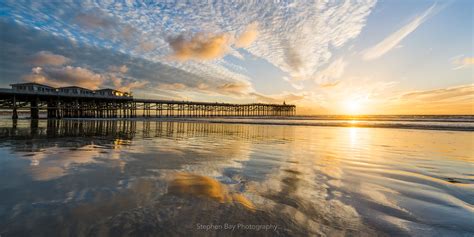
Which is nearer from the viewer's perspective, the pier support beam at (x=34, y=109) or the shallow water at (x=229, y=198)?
the shallow water at (x=229, y=198)

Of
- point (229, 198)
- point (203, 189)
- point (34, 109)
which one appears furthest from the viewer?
point (34, 109)

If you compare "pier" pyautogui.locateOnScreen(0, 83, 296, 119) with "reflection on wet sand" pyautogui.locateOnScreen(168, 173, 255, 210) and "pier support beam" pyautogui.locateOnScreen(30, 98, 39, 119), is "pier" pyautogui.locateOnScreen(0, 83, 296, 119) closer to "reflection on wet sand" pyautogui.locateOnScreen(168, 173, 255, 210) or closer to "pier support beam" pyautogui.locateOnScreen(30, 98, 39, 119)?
"pier support beam" pyautogui.locateOnScreen(30, 98, 39, 119)

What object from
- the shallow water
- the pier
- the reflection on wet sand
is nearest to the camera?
the shallow water

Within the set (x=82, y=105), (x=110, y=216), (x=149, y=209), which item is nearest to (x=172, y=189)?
(x=149, y=209)

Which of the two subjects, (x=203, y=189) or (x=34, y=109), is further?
(x=34, y=109)

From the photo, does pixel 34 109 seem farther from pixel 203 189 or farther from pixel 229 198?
pixel 229 198

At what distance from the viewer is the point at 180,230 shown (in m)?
2.18

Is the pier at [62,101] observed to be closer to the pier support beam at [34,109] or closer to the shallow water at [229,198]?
the pier support beam at [34,109]

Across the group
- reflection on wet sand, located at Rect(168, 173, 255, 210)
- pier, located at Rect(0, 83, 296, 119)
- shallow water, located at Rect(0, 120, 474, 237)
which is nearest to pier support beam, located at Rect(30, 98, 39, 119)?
pier, located at Rect(0, 83, 296, 119)

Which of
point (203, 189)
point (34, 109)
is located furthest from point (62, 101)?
point (203, 189)

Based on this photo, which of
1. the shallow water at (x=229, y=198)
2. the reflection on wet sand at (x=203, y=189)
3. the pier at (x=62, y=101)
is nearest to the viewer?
the shallow water at (x=229, y=198)

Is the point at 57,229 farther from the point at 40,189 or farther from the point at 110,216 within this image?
the point at 40,189

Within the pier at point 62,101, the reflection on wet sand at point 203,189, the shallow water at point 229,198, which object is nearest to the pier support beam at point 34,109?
the pier at point 62,101

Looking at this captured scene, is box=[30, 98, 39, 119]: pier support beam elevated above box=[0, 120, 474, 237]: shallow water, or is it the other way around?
box=[30, 98, 39, 119]: pier support beam
